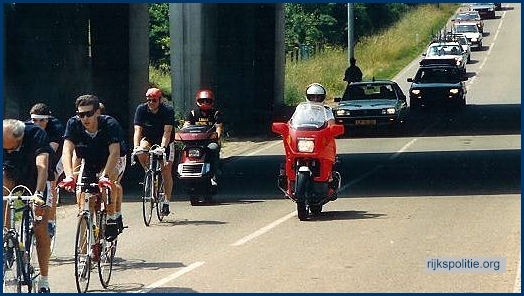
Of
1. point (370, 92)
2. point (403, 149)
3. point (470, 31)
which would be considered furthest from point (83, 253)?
point (470, 31)

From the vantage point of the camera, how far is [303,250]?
1464 centimetres

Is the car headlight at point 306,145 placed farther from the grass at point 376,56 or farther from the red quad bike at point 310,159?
the grass at point 376,56

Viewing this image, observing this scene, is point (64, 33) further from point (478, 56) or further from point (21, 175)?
point (478, 56)

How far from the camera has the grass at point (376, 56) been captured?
2248 inches

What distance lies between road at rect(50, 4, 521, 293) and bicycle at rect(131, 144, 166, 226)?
0.25 meters

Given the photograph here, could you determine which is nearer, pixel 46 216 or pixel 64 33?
pixel 46 216

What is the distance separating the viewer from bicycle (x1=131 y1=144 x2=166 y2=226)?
17094 mm

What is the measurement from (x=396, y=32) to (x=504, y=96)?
29.8 m

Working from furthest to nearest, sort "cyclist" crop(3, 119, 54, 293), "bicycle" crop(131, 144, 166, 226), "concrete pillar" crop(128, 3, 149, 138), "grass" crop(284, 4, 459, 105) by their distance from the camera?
"grass" crop(284, 4, 459, 105) < "concrete pillar" crop(128, 3, 149, 138) < "bicycle" crop(131, 144, 166, 226) < "cyclist" crop(3, 119, 54, 293)

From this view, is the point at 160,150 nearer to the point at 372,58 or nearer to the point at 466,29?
the point at 372,58

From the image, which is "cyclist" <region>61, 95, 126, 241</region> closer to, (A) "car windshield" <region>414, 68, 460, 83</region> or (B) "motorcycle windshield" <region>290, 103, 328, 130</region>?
(B) "motorcycle windshield" <region>290, 103, 328, 130</region>

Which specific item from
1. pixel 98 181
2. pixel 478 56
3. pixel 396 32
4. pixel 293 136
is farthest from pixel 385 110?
pixel 396 32

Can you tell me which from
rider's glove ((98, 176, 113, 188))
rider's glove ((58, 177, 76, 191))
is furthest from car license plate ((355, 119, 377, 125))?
rider's glove ((58, 177, 76, 191))

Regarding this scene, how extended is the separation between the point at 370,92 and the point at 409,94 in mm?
9042
